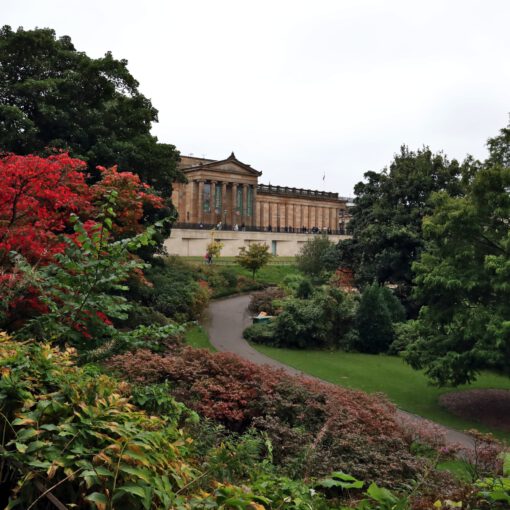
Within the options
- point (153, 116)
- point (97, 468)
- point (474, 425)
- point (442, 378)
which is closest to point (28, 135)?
point (153, 116)

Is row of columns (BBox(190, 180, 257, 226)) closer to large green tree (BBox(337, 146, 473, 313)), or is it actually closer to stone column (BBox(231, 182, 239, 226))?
stone column (BBox(231, 182, 239, 226))

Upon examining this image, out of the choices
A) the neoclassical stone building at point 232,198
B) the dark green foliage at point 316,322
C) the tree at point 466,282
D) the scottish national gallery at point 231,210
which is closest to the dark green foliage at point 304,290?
the dark green foliage at point 316,322

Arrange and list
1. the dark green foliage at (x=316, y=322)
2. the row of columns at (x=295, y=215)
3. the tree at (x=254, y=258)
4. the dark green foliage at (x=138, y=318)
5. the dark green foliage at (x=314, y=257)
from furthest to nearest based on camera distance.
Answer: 1. the row of columns at (x=295, y=215)
2. the dark green foliage at (x=314, y=257)
3. the tree at (x=254, y=258)
4. the dark green foliage at (x=316, y=322)
5. the dark green foliage at (x=138, y=318)

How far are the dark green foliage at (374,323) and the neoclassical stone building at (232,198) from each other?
130 ft

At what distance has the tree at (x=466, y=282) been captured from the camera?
15484 mm

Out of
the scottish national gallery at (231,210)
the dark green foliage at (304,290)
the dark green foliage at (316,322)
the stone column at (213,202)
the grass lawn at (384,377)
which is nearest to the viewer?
the grass lawn at (384,377)

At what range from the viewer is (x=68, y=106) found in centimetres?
2295

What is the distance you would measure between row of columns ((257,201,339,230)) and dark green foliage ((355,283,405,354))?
57954 mm

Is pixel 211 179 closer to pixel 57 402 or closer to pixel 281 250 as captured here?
pixel 281 250

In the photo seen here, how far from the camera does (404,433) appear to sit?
28.1 feet

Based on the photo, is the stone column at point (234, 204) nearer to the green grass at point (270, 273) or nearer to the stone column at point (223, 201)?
the stone column at point (223, 201)

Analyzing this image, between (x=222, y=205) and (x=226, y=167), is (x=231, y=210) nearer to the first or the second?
(x=222, y=205)

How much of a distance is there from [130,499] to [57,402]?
0.87 meters

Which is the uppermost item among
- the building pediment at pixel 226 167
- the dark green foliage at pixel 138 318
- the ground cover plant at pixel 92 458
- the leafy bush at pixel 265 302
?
the building pediment at pixel 226 167
